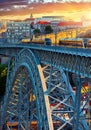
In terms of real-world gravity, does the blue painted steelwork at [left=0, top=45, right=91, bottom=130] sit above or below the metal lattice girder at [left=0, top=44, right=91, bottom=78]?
below

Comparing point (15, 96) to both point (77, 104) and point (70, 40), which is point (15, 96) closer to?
point (70, 40)

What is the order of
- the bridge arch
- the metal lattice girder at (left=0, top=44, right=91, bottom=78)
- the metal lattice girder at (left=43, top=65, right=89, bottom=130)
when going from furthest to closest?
1. the bridge arch
2. the metal lattice girder at (left=43, top=65, right=89, bottom=130)
3. the metal lattice girder at (left=0, top=44, right=91, bottom=78)

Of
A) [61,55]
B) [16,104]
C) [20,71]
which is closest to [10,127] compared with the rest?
[16,104]

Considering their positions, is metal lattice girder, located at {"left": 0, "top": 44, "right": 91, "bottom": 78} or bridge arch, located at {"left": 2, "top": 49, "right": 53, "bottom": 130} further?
bridge arch, located at {"left": 2, "top": 49, "right": 53, "bottom": 130}

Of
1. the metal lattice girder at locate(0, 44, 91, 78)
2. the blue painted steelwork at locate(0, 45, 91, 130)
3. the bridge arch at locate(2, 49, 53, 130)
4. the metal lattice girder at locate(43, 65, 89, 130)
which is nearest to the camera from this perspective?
the metal lattice girder at locate(0, 44, 91, 78)

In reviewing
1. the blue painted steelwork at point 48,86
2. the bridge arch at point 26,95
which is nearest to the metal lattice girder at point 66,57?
the blue painted steelwork at point 48,86

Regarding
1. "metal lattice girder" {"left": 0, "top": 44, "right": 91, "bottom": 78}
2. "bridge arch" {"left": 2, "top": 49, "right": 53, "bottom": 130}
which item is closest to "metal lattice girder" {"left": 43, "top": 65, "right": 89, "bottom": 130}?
"bridge arch" {"left": 2, "top": 49, "right": 53, "bottom": 130}

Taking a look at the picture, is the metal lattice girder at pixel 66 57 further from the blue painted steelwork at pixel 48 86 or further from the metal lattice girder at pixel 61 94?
the metal lattice girder at pixel 61 94

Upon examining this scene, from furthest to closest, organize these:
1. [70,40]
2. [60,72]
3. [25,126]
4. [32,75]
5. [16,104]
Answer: [16,104], [25,126], [32,75], [70,40], [60,72]

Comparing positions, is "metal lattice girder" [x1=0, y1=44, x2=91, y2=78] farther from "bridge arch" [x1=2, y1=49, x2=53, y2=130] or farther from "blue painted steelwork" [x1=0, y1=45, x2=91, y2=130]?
"bridge arch" [x1=2, y1=49, x2=53, y2=130]
